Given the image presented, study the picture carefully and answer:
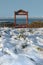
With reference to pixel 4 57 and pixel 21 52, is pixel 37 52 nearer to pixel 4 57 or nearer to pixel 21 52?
pixel 21 52

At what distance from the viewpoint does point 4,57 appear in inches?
68.8

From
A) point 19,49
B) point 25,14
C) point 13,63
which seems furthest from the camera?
point 25,14

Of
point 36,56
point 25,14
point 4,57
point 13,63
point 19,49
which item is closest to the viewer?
point 13,63

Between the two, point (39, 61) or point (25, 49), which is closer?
point (39, 61)

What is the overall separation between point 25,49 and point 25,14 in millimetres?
11649

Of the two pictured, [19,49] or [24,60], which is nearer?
[24,60]

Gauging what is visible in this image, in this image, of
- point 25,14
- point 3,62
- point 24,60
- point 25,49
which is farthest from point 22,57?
point 25,14

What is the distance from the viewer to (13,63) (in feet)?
5.33

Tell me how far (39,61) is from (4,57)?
0.95 ft

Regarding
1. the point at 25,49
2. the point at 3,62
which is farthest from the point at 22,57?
the point at 25,49

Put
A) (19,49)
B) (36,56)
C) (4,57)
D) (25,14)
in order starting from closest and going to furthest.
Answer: (4,57), (36,56), (19,49), (25,14)

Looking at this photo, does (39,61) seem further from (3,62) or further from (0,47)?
(0,47)

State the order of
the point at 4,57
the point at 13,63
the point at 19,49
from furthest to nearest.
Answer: the point at 19,49
the point at 4,57
the point at 13,63

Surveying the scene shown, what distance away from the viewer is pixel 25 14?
539 inches
